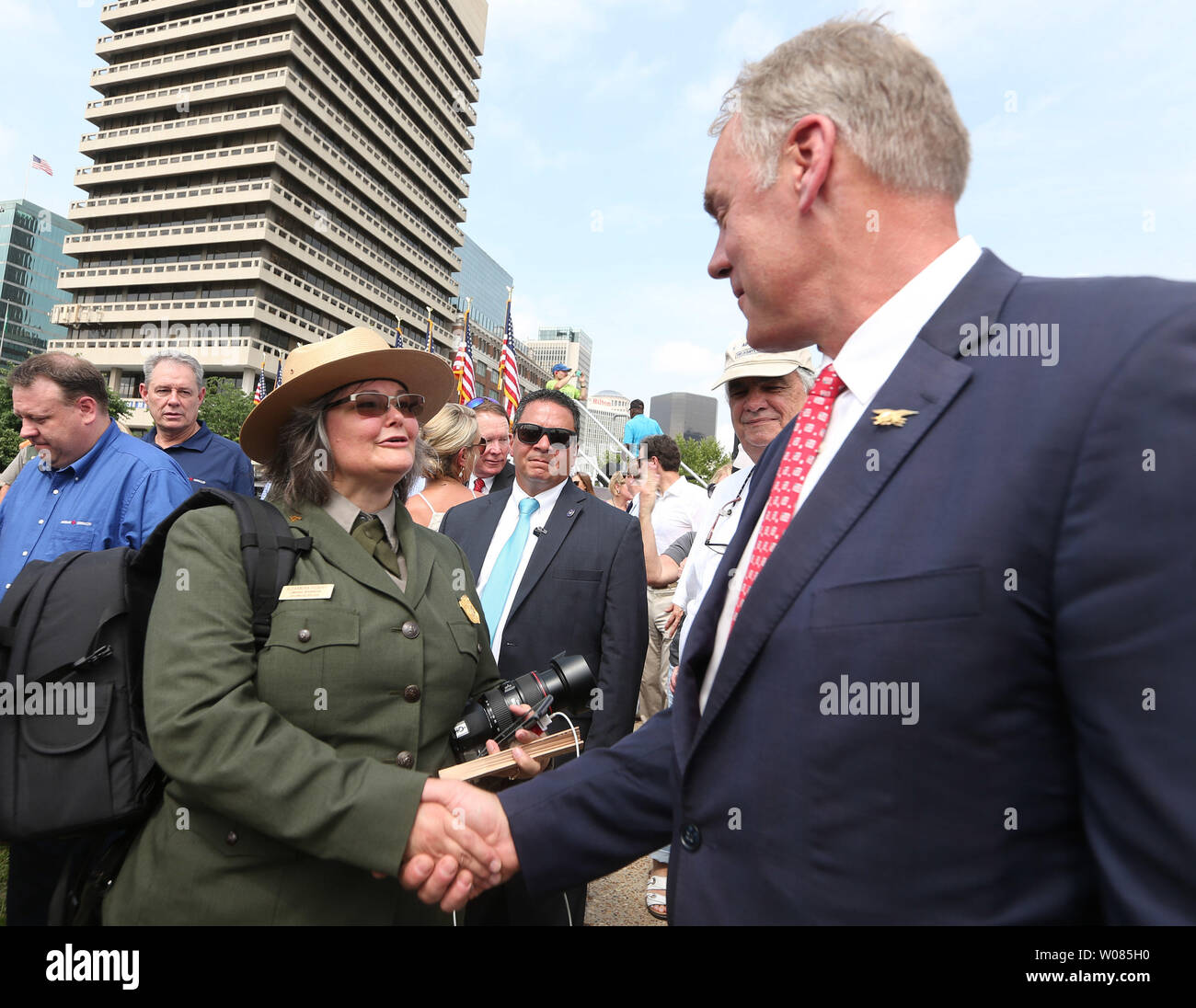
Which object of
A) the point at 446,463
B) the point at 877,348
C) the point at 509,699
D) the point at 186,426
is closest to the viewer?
the point at 877,348

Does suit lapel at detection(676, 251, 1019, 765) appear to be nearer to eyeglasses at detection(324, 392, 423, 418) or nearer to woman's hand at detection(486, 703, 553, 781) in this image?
woman's hand at detection(486, 703, 553, 781)

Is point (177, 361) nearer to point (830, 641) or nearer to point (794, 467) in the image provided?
point (794, 467)

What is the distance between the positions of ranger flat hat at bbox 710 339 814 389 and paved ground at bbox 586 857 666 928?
9.50 feet

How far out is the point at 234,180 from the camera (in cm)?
5706

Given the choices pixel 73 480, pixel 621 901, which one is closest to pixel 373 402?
pixel 73 480

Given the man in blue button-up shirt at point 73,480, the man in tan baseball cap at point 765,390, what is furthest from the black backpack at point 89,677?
the man in tan baseball cap at point 765,390

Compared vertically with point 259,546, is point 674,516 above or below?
above

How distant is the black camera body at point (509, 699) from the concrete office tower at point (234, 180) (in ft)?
188

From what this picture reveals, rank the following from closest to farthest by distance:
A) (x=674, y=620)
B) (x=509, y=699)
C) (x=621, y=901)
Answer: (x=509, y=699), (x=621, y=901), (x=674, y=620)

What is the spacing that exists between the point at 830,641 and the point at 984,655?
22 centimetres

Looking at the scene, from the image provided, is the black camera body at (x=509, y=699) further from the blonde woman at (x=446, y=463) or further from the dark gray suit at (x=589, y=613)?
the blonde woman at (x=446, y=463)

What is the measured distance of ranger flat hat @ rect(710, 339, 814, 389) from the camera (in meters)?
3.86

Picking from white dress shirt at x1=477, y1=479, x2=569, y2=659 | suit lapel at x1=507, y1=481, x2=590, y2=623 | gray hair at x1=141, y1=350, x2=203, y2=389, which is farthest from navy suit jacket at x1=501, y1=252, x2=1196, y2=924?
gray hair at x1=141, y1=350, x2=203, y2=389

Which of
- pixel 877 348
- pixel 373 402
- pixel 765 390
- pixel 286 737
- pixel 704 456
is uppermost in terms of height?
pixel 704 456
